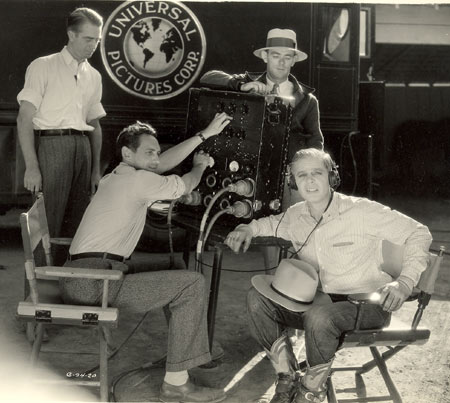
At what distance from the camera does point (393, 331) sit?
3283 millimetres

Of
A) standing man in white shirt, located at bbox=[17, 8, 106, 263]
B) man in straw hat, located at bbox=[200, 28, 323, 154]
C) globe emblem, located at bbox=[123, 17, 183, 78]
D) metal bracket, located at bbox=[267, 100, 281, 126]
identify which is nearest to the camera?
metal bracket, located at bbox=[267, 100, 281, 126]

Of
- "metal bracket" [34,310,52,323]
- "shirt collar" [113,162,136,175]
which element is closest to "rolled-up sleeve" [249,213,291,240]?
"shirt collar" [113,162,136,175]

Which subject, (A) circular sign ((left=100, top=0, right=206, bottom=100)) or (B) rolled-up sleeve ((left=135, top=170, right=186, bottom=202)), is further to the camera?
(A) circular sign ((left=100, top=0, right=206, bottom=100))

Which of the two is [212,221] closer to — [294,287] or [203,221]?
[203,221]

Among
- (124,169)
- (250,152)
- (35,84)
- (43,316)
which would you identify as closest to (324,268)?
(250,152)

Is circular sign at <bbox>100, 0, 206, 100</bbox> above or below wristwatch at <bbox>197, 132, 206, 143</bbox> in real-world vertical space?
above

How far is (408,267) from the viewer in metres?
3.26

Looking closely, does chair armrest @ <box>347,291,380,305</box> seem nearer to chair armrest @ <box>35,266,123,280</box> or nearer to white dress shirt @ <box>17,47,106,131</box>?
chair armrest @ <box>35,266,123,280</box>

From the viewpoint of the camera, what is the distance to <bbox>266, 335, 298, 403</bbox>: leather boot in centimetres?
333

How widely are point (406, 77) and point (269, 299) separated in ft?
42.6

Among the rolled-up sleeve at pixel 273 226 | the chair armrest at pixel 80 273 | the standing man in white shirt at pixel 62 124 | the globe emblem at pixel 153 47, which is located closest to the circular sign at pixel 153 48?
the globe emblem at pixel 153 47

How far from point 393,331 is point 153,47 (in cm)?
392

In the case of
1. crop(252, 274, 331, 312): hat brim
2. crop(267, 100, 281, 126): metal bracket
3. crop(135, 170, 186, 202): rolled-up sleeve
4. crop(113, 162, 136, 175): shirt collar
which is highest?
crop(267, 100, 281, 126): metal bracket

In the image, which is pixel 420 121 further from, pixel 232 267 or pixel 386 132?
pixel 232 267
